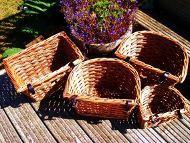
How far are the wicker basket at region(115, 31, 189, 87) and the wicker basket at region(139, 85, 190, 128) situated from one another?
0.13 m

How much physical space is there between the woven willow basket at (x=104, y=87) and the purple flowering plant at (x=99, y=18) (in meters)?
0.41

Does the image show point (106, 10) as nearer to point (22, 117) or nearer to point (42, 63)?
point (42, 63)

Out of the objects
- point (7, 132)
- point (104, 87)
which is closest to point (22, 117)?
point (7, 132)

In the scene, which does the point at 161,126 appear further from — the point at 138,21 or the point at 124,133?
the point at 138,21

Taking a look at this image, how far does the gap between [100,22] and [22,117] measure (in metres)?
1.57

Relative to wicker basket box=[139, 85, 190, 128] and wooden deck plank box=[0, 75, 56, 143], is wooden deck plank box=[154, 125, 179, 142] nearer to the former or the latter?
wicker basket box=[139, 85, 190, 128]

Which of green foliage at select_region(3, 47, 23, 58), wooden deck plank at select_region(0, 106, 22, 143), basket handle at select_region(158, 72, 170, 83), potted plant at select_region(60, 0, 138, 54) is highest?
potted plant at select_region(60, 0, 138, 54)

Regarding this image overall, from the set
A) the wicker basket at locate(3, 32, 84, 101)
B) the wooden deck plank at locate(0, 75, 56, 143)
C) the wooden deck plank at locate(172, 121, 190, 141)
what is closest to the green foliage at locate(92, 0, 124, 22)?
the wicker basket at locate(3, 32, 84, 101)

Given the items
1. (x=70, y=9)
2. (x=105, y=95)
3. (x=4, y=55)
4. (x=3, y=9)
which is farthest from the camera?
(x=3, y=9)

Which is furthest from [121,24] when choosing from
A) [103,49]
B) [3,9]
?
[3,9]

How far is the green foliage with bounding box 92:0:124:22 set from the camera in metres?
4.47

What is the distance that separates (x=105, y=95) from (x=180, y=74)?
98cm

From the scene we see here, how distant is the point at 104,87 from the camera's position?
14.4 ft

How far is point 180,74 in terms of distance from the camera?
3939mm
